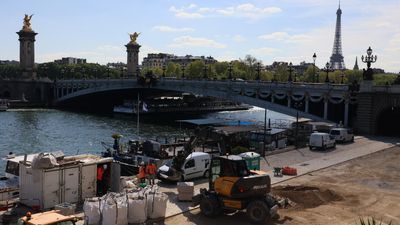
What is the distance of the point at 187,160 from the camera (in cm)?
2392

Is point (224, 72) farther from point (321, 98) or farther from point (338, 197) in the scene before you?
point (338, 197)

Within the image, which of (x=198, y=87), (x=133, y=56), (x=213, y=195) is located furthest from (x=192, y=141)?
(x=133, y=56)

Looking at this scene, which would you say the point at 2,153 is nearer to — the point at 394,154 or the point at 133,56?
the point at 394,154

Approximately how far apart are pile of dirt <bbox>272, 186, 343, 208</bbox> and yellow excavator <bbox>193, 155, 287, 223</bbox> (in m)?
3.18

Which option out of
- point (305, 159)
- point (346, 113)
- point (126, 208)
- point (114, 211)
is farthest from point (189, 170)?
point (346, 113)

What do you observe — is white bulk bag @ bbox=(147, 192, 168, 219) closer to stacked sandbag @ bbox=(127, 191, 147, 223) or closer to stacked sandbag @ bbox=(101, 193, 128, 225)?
stacked sandbag @ bbox=(127, 191, 147, 223)

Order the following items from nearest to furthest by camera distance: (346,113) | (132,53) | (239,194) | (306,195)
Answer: (239,194), (306,195), (346,113), (132,53)

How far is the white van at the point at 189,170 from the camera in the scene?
77.4 feet

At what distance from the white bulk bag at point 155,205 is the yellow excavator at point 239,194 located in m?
1.59

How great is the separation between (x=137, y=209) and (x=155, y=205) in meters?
0.79

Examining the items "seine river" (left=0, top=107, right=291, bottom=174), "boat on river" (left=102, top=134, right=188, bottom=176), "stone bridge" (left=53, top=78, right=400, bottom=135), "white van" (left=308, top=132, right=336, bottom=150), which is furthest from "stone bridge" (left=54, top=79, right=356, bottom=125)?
"boat on river" (left=102, top=134, right=188, bottom=176)

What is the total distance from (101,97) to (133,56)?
36.3 m

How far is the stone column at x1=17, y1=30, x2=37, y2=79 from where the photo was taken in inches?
4909

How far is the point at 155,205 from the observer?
57.0 feet
